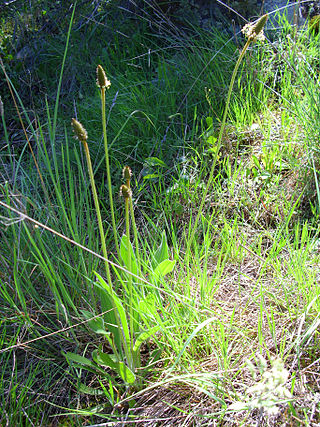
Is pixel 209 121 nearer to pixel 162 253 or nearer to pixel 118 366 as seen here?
pixel 162 253

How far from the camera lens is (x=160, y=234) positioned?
180cm

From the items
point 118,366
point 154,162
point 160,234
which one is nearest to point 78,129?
point 118,366

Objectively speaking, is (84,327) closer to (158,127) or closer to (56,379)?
(56,379)

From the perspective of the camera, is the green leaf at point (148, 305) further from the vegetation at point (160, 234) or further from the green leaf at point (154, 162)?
the green leaf at point (154, 162)

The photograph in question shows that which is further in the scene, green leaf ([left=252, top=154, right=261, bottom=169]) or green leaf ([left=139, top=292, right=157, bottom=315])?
green leaf ([left=252, top=154, right=261, bottom=169])

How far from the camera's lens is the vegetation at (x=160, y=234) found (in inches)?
47.7

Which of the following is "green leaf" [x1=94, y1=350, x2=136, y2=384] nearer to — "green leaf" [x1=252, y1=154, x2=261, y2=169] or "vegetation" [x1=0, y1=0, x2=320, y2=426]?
"vegetation" [x1=0, y1=0, x2=320, y2=426]

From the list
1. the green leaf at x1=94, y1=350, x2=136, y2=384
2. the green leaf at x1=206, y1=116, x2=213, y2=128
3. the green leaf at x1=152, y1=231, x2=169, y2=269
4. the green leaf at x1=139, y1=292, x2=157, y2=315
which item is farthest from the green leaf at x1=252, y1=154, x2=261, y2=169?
the green leaf at x1=94, y1=350, x2=136, y2=384

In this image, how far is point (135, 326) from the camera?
1323mm

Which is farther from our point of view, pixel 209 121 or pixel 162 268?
pixel 209 121

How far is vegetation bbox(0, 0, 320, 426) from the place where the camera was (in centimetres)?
121

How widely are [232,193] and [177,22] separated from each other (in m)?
1.84

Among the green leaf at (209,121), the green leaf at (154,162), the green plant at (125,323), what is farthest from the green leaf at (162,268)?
the green leaf at (209,121)

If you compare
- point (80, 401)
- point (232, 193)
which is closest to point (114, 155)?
point (232, 193)
